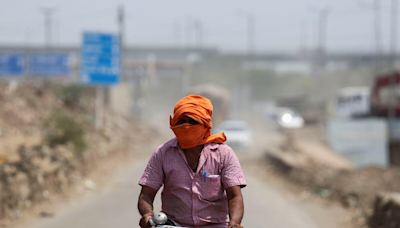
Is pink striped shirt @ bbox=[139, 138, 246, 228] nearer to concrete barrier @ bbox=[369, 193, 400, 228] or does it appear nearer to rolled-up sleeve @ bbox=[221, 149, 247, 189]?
rolled-up sleeve @ bbox=[221, 149, 247, 189]

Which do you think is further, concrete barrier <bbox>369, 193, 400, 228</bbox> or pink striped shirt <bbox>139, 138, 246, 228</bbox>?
concrete barrier <bbox>369, 193, 400, 228</bbox>

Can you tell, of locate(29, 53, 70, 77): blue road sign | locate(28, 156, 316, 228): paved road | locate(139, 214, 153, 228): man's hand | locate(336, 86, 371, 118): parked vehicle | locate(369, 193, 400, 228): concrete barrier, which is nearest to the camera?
locate(139, 214, 153, 228): man's hand

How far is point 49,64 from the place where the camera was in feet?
143

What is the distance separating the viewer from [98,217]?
9055 mm

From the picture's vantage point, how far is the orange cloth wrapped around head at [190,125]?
3248mm

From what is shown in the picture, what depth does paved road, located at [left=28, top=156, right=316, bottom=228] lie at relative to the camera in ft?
28.1

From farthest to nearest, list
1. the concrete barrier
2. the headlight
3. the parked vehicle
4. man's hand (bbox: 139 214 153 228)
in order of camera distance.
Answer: the headlight < the parked vehicle < the concrete barrier < man's hand (bbox: 139 214 153 228)

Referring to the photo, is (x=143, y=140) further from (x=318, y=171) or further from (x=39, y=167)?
(x=39, y=167)

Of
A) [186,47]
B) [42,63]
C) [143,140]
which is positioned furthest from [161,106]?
[143,140]

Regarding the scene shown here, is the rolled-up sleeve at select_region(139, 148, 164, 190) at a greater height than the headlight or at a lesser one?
greater

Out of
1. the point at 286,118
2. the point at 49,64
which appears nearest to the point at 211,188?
the point at 49,64

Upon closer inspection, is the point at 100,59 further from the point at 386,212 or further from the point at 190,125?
the point at 190,125

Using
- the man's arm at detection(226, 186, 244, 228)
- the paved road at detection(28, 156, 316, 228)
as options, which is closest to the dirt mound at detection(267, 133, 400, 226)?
the paved road at detection(28, 156, 316, 228)

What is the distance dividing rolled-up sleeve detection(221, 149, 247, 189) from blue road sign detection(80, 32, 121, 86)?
66.5ft
